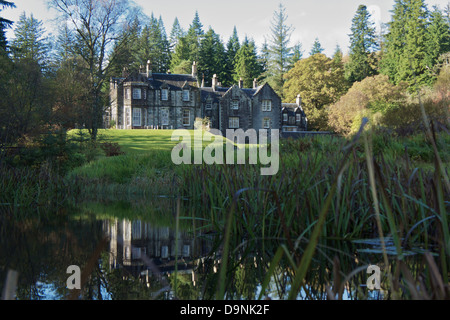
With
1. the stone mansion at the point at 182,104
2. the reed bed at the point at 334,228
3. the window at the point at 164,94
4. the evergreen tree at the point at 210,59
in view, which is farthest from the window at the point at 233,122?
the reed bed at the point at 334,228

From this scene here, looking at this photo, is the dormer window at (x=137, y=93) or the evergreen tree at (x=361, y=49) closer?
the dormer window at (x=137, y=93)

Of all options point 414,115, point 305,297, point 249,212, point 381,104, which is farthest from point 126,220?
point 381,104

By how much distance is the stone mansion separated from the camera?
120 feet

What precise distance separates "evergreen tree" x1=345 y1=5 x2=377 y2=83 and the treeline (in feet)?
0.38

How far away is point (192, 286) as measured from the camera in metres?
2.30

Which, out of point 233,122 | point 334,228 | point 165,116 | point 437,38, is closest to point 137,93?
point 165,116

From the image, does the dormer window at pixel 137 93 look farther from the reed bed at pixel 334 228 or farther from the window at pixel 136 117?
the reed bed at pixel 334 228

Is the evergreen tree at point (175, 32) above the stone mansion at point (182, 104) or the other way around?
above

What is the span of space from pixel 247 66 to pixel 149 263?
5259 centimetres

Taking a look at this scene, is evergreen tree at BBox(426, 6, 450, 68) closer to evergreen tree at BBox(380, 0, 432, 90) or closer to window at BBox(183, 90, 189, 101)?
evergreen tree at BBox(380, 0, 432, 90)

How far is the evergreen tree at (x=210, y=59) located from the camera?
5512 cm

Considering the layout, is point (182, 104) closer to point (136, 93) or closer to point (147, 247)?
point (136, 93)

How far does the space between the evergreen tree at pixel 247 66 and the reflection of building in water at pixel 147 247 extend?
48562 mm

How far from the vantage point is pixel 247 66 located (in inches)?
2055
